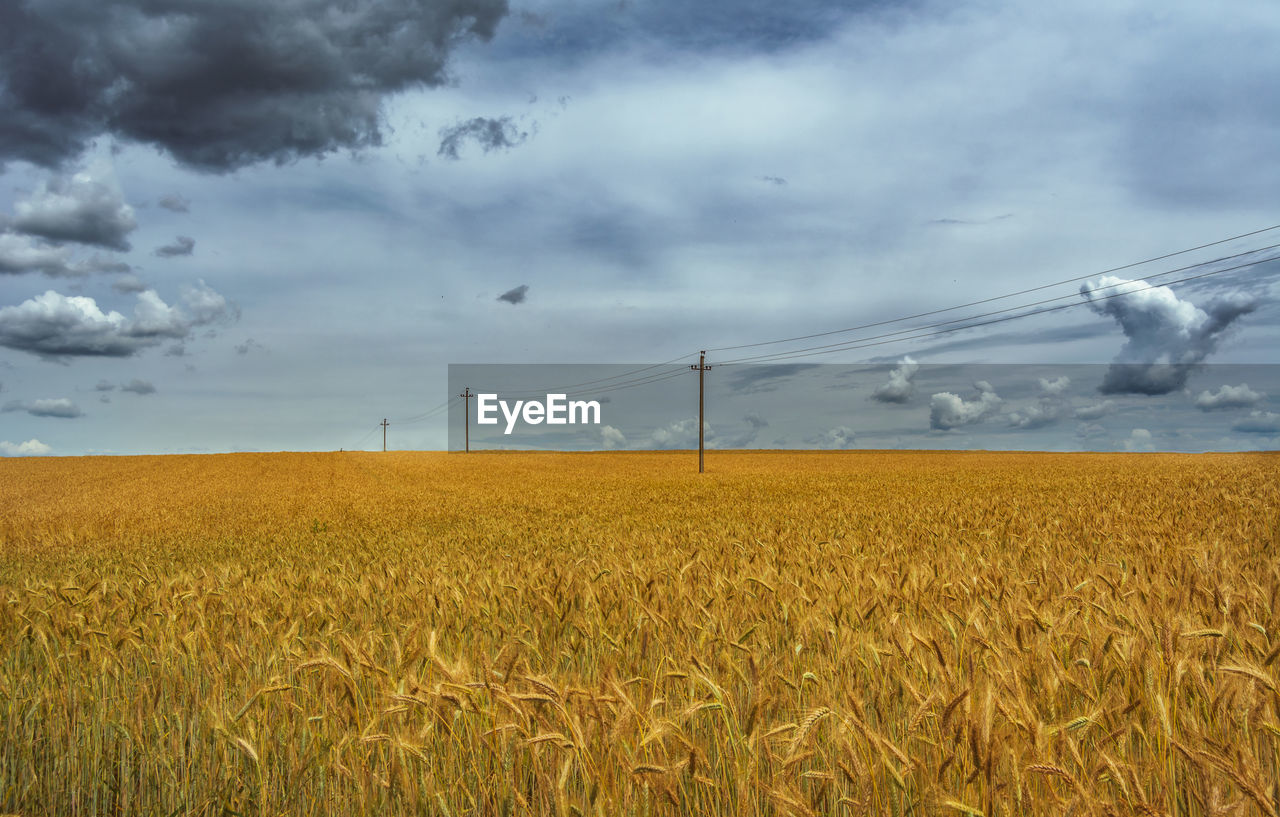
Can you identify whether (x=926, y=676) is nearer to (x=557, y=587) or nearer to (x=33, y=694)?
(x=557, y=587)

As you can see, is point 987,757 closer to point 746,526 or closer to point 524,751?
point 524,751

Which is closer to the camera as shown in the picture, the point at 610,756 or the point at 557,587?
the point at 610,756

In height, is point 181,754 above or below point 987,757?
below

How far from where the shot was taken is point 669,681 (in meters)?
3.56

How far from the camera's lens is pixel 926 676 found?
3277 mm

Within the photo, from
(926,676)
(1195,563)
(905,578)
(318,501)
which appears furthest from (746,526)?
(318,501)

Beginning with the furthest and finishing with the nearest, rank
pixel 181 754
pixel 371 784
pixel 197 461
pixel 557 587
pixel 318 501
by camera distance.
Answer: pixel 197 461
pixel 318 501
pixel 557 587
pixel 181 754
pixel 371 784

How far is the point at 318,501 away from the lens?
20000 millimetres

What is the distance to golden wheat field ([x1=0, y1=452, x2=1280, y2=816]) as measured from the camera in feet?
7.64

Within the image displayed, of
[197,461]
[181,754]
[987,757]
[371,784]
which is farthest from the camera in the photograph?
[197,461]

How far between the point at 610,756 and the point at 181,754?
2.02 metres

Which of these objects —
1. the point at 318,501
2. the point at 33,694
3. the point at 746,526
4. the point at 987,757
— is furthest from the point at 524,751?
the point at 318,501

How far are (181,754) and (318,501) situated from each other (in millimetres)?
18615

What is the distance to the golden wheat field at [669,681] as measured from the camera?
233 centimetres
